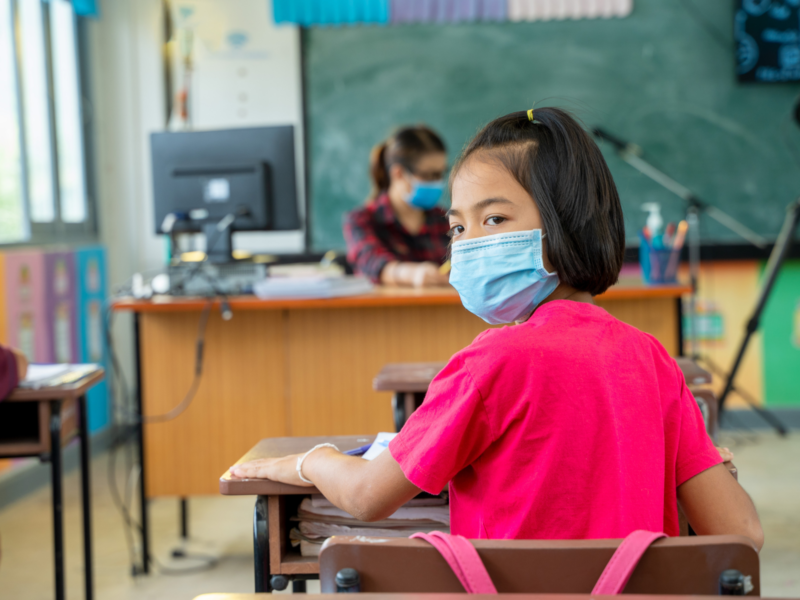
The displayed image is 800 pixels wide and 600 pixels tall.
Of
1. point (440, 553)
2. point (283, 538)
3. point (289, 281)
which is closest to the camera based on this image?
point (440, 553)

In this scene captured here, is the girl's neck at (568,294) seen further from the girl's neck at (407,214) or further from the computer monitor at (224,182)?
the girl's neck at (407,214)

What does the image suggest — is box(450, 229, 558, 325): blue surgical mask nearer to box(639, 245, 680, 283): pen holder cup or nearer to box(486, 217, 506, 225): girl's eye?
box(486, 217, 506, 225): girl's eye

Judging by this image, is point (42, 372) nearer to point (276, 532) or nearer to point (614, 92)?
point (276, 532)

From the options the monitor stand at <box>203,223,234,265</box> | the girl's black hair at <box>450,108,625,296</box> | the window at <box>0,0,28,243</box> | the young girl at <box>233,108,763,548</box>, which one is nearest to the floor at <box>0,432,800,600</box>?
the monitor stand at <box>203,223,234,265</box>

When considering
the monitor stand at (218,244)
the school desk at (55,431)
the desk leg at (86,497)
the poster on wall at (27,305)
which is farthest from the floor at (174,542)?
the monitor stand at (218,244)

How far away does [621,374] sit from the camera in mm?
787

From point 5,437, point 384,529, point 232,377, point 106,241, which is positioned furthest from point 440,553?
point 106,241

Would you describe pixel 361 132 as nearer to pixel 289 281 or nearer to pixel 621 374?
pixel 289 281

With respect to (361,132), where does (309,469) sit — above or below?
below

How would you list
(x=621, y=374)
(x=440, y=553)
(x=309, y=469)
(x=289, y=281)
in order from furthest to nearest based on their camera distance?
(x=289, y=281) → (x=309, y=469) → (x=621, y=374) → (x=440, y=553)

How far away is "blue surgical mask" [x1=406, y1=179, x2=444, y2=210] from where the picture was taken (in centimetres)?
285

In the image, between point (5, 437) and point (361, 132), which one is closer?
point (5, 437)

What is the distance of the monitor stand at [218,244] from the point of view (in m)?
2.52

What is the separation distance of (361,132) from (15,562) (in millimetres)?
2511
